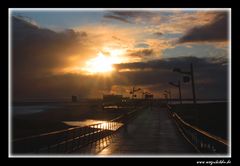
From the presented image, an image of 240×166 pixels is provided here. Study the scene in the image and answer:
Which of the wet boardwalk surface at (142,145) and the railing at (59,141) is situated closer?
the railing at (59,141)

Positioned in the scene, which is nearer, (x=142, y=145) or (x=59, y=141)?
(x=59, y=141)

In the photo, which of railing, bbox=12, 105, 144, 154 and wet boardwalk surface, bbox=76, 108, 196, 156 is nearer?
railing, bbox=12, 105, 144, 154

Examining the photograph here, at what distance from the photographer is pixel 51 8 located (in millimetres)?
11047

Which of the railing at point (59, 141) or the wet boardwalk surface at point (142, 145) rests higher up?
the railing at point (59, 141)

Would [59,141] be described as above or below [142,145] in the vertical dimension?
above

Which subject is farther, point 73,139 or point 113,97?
point 113,97

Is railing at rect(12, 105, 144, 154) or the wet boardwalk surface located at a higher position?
railing at rect(12, 105, 144, 154)
